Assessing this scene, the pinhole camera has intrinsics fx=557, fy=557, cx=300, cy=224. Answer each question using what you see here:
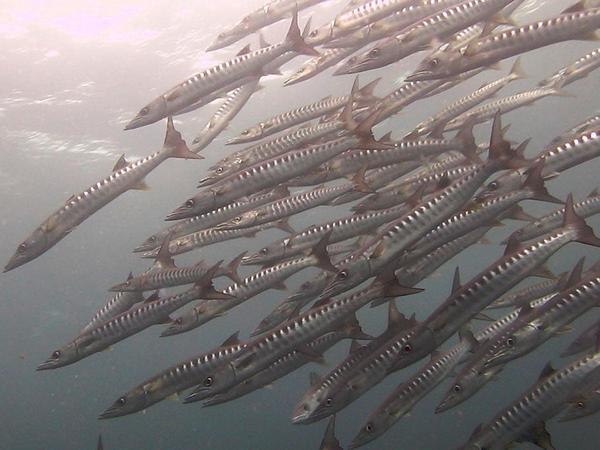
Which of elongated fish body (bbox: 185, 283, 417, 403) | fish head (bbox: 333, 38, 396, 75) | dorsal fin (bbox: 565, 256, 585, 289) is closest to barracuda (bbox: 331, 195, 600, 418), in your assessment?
dorsal fin (bbox: 565, 256, 585, 289)

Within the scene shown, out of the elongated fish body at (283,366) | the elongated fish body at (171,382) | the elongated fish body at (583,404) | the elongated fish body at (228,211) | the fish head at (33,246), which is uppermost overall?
the fish head at (33,246)

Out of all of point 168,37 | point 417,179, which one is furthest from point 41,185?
point 417,179

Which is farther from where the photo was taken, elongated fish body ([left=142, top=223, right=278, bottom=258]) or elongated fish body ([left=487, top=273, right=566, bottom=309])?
elongated fish body ([left=142, top=223, right=278, bottom=258])

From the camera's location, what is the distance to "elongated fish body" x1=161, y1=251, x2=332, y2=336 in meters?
7.38

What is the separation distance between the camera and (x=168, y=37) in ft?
58.2

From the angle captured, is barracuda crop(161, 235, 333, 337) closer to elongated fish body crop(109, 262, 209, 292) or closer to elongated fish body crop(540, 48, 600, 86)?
elongated fish body crop(109, 262, 209, 292)

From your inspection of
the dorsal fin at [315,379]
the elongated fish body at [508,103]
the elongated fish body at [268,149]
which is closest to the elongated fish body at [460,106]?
the elongated fish body at [508,103]

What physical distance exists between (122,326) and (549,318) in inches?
199

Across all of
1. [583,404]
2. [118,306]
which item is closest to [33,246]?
[118,306]

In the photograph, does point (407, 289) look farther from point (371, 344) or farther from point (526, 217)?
point (526, 217)

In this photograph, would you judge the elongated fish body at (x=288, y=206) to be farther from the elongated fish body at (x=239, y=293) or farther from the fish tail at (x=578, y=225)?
the fish tail at (x=578, y=225)

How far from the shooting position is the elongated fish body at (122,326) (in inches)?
270

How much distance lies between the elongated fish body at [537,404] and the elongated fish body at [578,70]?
13.7ft

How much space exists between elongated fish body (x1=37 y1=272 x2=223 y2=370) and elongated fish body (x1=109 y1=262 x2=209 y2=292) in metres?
0.32
